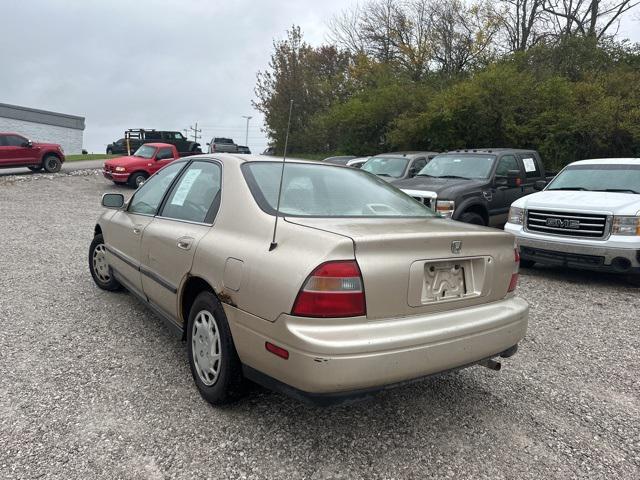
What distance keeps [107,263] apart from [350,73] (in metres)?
26.4

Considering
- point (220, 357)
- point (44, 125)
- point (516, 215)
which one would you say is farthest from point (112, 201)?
point (44, 125)

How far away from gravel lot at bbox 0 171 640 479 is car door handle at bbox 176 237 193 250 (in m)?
0.89

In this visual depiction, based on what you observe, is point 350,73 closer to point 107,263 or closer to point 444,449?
point 107,263

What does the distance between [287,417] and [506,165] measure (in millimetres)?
7326

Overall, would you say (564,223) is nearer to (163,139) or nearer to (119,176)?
(119,176)

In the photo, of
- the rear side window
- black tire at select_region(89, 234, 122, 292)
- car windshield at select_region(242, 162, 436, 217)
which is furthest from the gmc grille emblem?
black tire at select_region(89, 234, 122, 292)

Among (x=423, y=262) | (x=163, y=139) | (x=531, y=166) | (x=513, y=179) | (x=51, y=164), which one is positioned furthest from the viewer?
(x=163, y=139)

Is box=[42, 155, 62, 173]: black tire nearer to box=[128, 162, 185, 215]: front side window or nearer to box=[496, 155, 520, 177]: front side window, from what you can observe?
box=[128, 162, 185, 215]: front side window

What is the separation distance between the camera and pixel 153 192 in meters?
4.14

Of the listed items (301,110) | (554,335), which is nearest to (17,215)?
(554,335)

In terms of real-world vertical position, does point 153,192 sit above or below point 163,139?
below

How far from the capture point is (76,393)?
3.01 m

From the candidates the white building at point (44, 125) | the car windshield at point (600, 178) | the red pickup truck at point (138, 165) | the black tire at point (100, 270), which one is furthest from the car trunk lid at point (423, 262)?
the white building at point (44, 125)

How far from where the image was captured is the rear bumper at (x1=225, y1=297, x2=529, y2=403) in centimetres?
219
